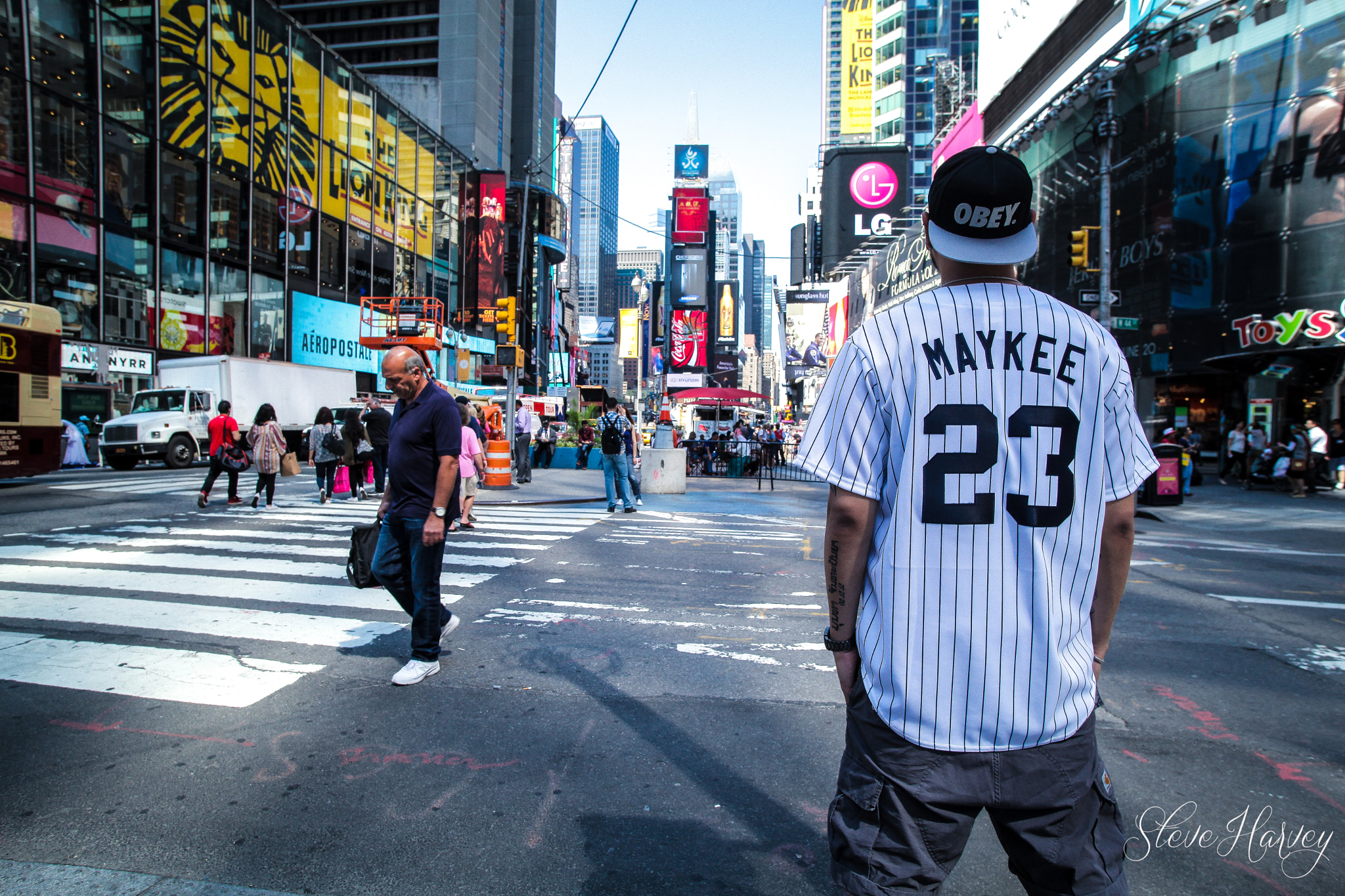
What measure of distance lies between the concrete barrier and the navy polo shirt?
41.4ft

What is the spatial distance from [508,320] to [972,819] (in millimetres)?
20588

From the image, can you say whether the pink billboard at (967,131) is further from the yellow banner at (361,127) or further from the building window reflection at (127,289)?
the building window reflection at (127,289)

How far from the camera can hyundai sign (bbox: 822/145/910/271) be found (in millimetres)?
47250

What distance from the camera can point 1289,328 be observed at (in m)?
19.4

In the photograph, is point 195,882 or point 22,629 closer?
point 195,882

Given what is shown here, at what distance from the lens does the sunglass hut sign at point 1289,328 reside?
732 inches

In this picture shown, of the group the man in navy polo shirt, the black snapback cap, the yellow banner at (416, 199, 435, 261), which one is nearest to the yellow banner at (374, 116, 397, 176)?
the yellow banner at (416, 199, 435, 261)

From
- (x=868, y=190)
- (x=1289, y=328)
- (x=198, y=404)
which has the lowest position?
(x=198, y=404)

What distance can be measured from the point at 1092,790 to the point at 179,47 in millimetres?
35580

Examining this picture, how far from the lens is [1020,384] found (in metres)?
1.62

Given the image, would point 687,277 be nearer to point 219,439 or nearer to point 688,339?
point 688,339

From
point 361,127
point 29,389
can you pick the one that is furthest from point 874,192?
point 29,389

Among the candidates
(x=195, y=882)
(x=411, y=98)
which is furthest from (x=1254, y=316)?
(x=411, y=98)

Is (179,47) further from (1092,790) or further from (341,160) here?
A: (1092,790)
